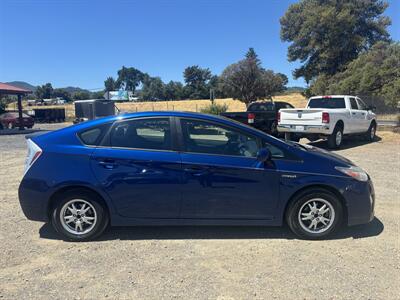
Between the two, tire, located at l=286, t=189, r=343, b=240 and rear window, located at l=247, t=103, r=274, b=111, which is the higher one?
rear window, located at l=247, t=103, r=274, b=111

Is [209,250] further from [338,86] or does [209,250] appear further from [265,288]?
[338,86]

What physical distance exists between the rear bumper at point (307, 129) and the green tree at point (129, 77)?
18587 cm

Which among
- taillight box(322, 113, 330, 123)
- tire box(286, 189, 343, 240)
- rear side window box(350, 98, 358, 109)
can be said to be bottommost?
tire box(286, 189, 343, 240)

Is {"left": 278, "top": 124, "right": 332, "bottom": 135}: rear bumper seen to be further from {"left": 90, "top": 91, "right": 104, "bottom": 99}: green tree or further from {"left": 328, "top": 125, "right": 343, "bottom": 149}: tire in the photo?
{"left": 90, "top": 91, "right": 104, "bottom": 99}: green tree

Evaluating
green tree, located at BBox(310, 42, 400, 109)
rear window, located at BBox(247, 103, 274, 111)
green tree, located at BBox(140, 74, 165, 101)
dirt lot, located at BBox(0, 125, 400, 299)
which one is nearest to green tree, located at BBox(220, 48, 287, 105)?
green tree, located at BBox(310, 42, 400, 109)

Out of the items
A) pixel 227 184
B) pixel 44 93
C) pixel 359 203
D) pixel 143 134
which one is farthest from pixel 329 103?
pixel 44 93

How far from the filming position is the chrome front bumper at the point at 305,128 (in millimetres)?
12617

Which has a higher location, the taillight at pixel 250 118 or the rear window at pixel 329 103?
the rear window at pixel 329 103

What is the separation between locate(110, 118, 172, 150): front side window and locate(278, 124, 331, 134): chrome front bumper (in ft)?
29.7

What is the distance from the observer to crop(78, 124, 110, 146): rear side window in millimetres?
4621

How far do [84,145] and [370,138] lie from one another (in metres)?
14.4

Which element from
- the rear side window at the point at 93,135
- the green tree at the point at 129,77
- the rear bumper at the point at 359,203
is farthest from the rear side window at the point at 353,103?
the green tree at the point at 129,77

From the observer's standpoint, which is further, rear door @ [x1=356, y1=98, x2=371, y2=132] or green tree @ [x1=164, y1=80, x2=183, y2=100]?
green tree @ [x1=164, y1=80, x2=183, y2=100]

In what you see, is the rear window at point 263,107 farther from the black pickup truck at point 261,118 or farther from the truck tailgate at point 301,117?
the truck tailgate at point 301,117
